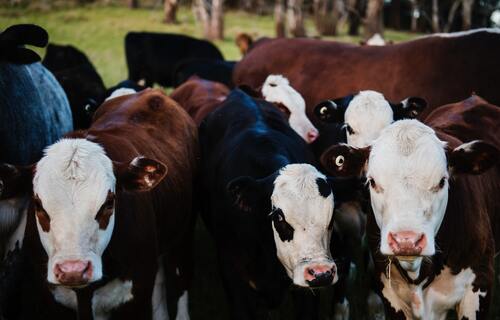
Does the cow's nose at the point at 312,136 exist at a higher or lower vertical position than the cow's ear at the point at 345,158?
lower

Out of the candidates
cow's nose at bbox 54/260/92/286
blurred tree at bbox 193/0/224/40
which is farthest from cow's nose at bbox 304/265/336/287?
blurred tree at bbox 193/0/224/40

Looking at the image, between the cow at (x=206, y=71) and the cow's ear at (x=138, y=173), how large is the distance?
711 cm

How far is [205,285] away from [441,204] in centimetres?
287

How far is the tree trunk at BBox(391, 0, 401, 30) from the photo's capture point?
37984 mm

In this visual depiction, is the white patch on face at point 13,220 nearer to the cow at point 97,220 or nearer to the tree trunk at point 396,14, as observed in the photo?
the cow at point 97,220

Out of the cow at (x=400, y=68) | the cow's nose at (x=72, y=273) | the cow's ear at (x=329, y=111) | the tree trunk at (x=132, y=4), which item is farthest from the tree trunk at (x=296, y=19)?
the cow's nose at (x=72, y=273)

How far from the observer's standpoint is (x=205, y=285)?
664cm

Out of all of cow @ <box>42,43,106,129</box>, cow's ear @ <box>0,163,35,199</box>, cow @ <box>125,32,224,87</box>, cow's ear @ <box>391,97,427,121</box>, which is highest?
cow's ear @ <box>0,163,35,199</box>

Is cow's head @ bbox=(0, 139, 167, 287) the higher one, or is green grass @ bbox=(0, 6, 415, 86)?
cow's head @ bbox=(0, 139, 167, 287)

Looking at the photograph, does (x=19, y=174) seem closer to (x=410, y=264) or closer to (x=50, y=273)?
(x=50, y=273)

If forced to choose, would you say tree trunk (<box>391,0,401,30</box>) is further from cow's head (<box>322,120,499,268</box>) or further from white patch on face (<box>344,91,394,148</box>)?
cow's head (<box>322,120,499,268</box>)

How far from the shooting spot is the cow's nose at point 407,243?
12.9 ft

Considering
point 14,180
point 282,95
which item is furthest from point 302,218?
point 282,95

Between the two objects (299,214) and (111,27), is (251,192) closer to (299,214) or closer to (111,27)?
(299,214)
